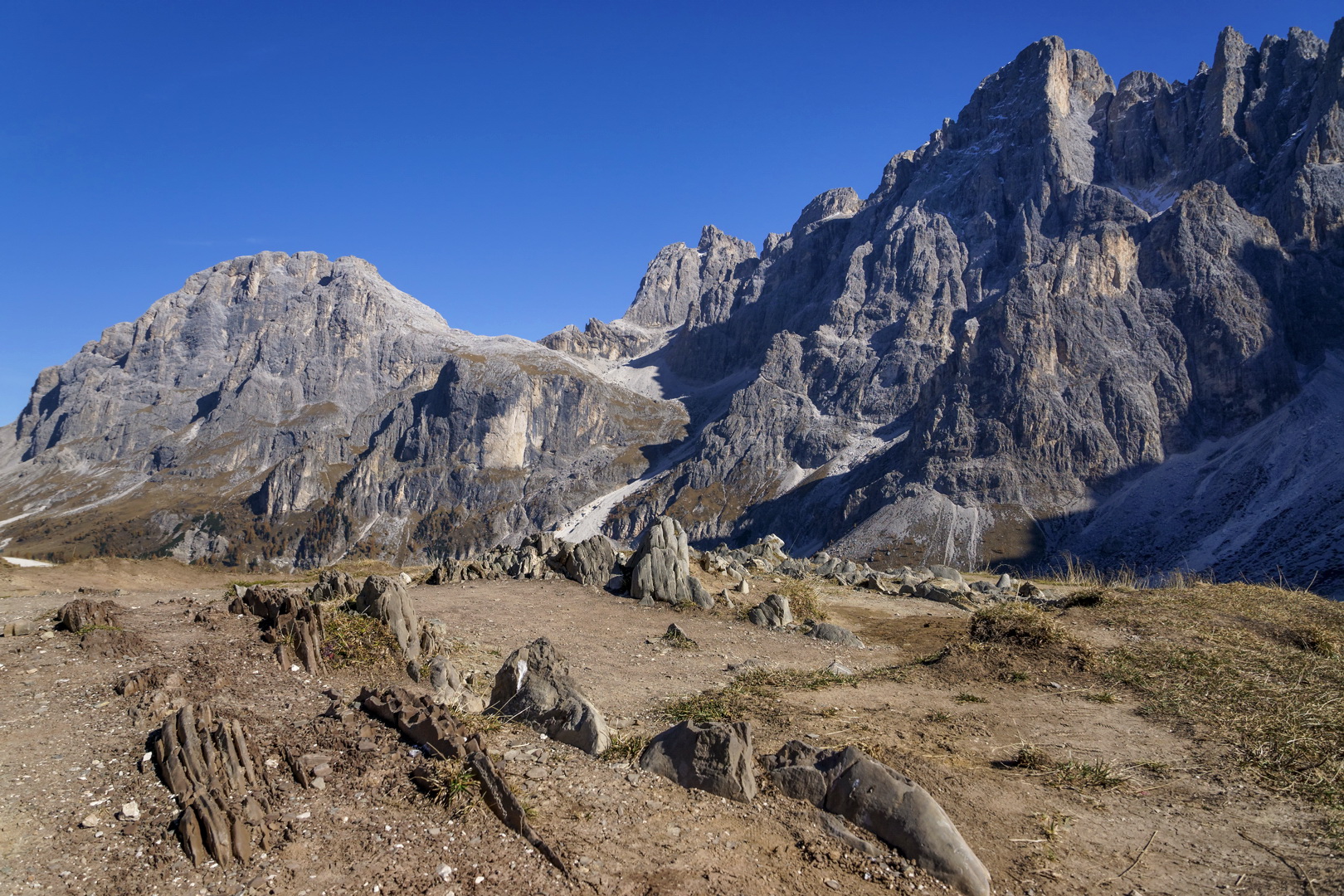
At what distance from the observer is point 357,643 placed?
11.2 m

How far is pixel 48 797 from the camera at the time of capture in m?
6.36

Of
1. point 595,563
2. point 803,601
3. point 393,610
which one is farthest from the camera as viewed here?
point 595,563

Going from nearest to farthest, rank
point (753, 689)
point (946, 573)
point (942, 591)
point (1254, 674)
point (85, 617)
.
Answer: point (1254, 674), point (85, 617), point (753, 689), point (942, 591), point (946, 573)

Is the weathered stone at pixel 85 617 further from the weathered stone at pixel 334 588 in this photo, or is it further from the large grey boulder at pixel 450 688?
the large grey boulder at pixel 450 688

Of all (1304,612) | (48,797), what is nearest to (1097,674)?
(1304,612)

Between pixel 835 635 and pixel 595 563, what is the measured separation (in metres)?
8.59

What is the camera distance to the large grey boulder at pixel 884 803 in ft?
20.5

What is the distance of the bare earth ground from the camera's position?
18.9 feet

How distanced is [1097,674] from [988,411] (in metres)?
156

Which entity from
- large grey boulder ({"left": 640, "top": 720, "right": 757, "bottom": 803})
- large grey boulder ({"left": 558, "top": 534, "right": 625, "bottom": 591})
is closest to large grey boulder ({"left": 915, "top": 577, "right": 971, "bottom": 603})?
large grey boulder ({"left": 558, "top": 534, "right": 625, "bottom": 591})

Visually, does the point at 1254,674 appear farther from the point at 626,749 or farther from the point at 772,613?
the point at 626,749

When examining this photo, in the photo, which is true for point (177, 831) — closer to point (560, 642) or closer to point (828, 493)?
point (560, 642)

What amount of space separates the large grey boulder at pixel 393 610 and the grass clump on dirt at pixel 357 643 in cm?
19


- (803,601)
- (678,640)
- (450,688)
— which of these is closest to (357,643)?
(450,688)
